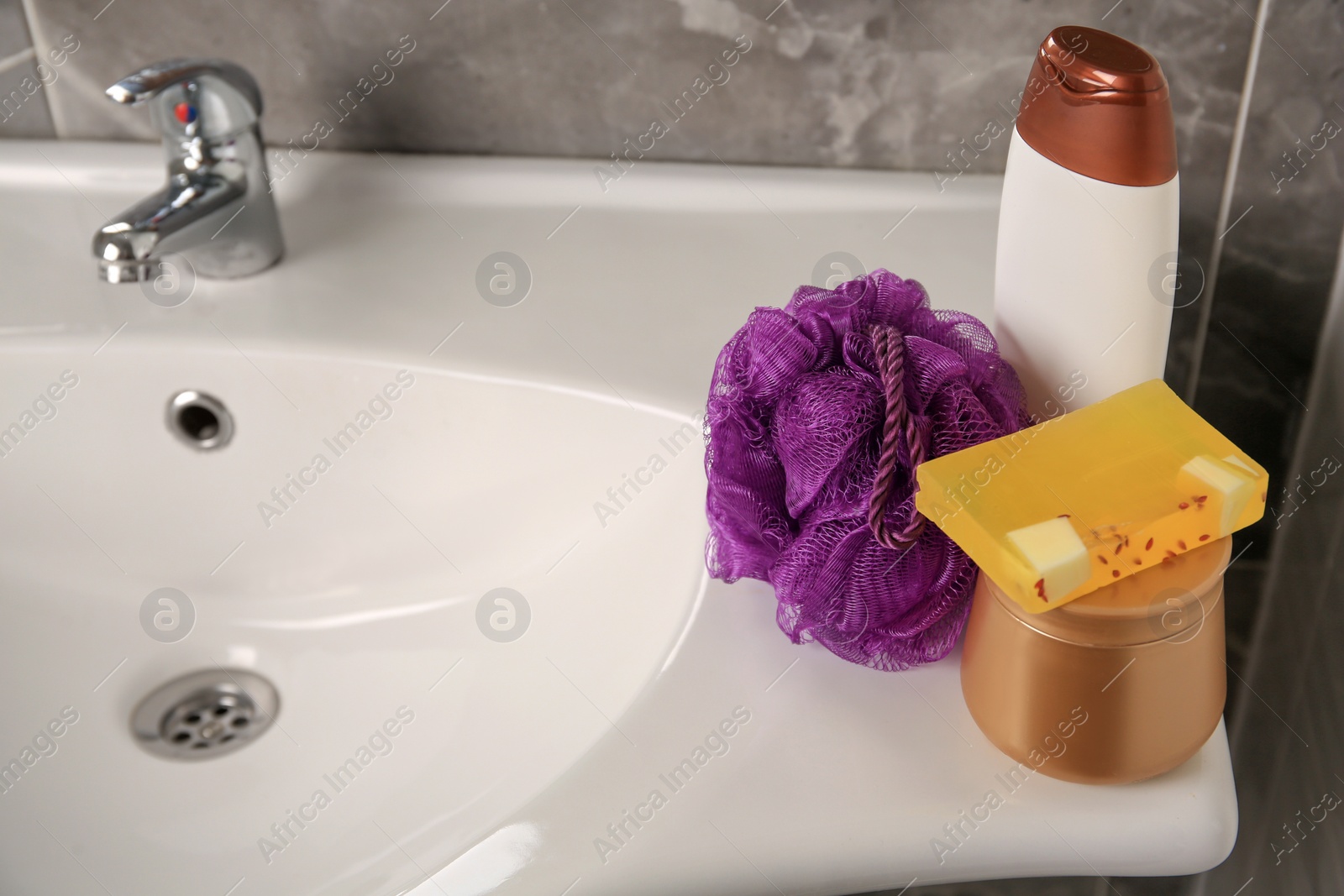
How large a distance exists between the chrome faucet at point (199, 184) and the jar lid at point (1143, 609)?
17.6 inches

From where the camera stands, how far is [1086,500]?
1.04 ft

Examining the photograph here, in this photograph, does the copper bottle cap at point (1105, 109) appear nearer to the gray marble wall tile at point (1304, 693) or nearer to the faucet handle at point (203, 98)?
the gray marble wall tile at point (1304, 693)

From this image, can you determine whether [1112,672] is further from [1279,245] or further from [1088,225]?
[1279,245]

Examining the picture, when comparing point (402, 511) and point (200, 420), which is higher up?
point (200, 420)

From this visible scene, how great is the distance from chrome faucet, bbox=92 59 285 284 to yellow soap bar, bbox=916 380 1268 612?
0.41 m

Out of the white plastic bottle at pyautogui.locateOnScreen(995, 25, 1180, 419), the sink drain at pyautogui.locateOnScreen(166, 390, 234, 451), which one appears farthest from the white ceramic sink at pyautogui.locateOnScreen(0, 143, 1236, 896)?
the white plastic bottle at pyautogui.locateOnScreen(995, 25, 1180, 419)

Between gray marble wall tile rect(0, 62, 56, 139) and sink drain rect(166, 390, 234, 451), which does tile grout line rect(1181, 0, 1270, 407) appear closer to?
sink drain rect(166, 390, 234, 451)

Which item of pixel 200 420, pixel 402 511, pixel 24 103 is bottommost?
pixel 402 511

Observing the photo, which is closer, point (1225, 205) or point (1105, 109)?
point (1105, 109)

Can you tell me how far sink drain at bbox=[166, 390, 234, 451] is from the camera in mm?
572

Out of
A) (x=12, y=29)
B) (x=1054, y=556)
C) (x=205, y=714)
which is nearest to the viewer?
(x=1054, y=556)

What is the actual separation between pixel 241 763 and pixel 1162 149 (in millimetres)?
471

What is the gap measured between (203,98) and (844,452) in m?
0.41

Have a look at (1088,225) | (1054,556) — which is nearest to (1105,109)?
(1088,225)
